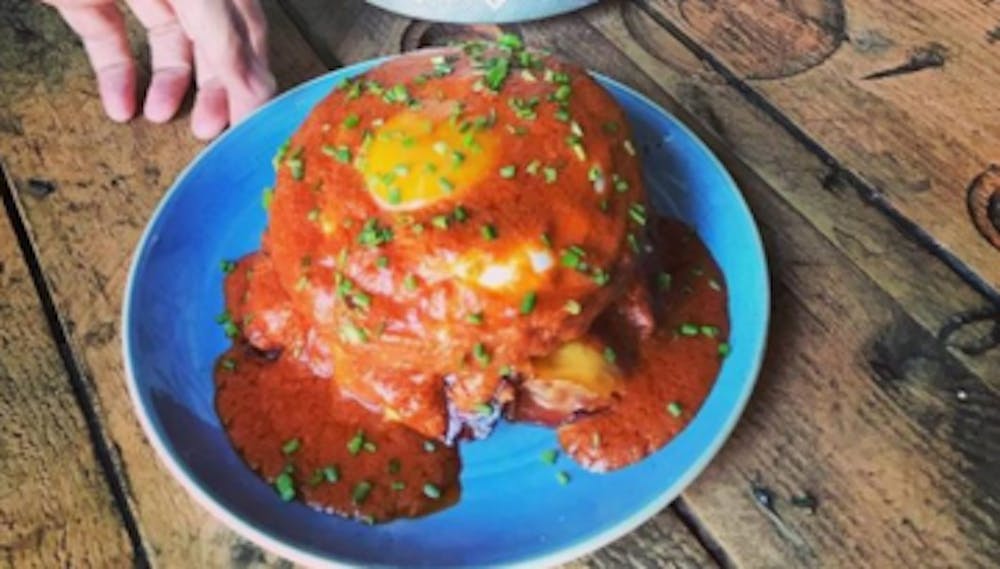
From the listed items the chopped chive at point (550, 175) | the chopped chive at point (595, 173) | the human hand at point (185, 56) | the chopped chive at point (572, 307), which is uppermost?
the chopped chive at point (550, 175)

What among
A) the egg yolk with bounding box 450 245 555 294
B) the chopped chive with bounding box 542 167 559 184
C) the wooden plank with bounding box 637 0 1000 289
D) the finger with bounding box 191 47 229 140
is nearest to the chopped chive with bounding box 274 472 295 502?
the egg yolk with bounding box 450 245 555 294

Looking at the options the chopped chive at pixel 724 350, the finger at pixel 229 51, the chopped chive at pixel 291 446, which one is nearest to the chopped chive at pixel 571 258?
→ the chopped chive at pixel 724 350

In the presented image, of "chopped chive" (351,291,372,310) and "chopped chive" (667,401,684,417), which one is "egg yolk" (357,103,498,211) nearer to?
"chopped chive" (351,291,372,310)

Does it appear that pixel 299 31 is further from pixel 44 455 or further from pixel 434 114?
pixel 44 455

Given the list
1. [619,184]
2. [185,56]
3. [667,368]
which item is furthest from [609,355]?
[185,56]

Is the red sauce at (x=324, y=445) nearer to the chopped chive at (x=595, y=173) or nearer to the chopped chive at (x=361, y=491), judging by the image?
the chopped chive at (x=361, y=491)

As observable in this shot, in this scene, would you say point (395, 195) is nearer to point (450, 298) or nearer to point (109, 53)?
point (450, 298)
